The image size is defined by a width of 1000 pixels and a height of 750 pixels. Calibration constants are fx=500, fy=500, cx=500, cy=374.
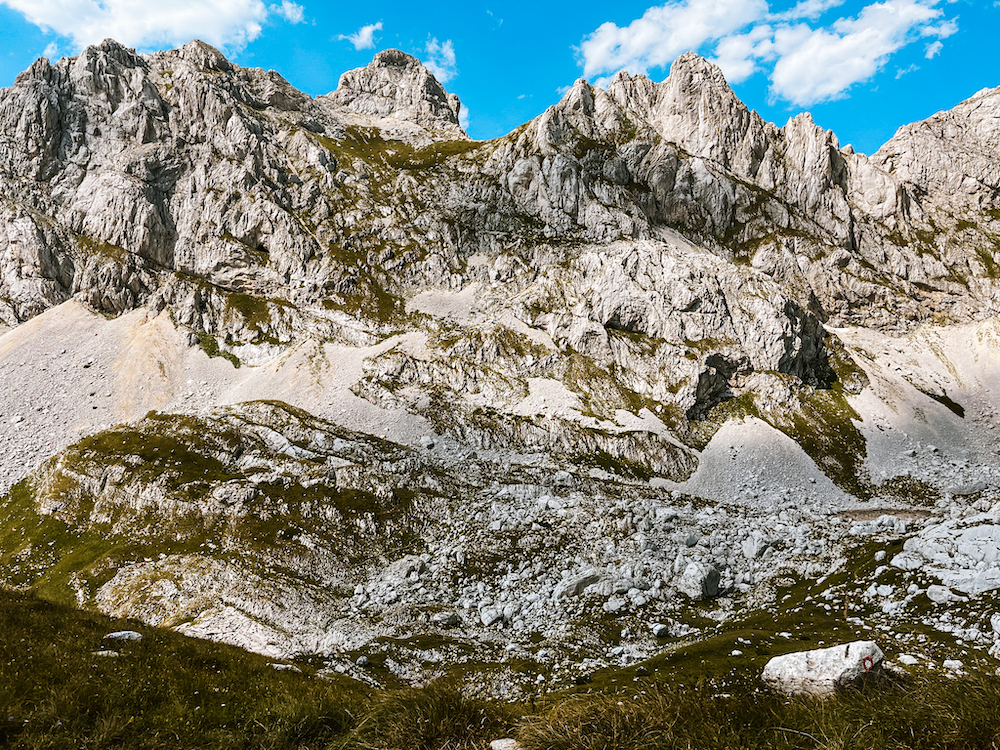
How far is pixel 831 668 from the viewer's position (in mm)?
9766

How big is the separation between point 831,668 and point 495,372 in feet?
323

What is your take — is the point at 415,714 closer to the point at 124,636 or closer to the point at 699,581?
the point at 124,636

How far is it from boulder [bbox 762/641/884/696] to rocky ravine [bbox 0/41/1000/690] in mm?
20205

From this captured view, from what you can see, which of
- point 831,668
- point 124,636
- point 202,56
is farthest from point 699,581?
point 202,56

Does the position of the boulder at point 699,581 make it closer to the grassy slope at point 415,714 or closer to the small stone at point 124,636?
the grassy slope at point 415,714

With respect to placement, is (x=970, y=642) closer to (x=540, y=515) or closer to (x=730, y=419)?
(x=540, y=515)

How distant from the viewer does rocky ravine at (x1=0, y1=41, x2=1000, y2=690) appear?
42.0 metres

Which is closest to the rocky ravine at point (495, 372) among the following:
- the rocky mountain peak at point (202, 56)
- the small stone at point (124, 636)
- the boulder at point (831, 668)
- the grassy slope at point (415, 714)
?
the rocky mountain peak at point (202, 56)

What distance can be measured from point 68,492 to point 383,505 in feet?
A: 129

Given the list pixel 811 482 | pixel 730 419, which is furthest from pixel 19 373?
pixel 811 482

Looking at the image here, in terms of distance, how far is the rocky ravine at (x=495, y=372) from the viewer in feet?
138

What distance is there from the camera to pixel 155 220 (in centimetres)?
13900

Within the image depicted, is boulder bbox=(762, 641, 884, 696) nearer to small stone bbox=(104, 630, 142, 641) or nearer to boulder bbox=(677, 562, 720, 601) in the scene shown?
small stone bbox=(104, 630, 142, 641)

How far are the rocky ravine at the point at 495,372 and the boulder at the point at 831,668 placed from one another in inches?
795
